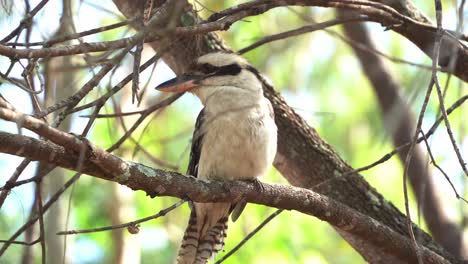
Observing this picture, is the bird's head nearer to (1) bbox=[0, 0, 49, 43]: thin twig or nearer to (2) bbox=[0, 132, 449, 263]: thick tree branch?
(2) bbox=[0, 132, 449, 263]: thick tree branch

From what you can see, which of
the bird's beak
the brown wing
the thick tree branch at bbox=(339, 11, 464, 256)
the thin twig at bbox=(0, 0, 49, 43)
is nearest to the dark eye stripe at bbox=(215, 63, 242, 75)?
the bird's beak

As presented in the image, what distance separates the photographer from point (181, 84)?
380 centimetres

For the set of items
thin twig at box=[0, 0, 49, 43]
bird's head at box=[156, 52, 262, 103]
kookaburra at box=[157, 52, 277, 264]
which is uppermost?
bird's head at box=[156, 52, 262, 103]

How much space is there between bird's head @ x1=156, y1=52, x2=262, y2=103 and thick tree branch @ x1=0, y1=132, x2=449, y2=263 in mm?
783

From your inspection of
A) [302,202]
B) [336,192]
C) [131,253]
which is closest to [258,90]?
[336,192]

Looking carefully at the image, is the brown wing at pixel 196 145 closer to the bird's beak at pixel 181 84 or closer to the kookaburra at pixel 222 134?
the kookaburra at pixel 222 134

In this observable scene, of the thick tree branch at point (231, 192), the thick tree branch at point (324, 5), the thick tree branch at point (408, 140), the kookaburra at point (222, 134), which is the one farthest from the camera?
the thick tree branch at point (408, 140)

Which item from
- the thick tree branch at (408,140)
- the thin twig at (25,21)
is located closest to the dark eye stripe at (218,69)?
the thick tree branch at (408,140)

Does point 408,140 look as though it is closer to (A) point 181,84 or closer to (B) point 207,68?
(B) point 207,68

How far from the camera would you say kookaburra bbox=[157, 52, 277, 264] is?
3.66m

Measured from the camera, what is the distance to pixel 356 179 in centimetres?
382

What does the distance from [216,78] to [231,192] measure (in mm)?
1021

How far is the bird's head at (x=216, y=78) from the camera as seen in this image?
381cm

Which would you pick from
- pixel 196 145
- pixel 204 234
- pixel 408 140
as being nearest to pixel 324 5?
pixel 196 145
